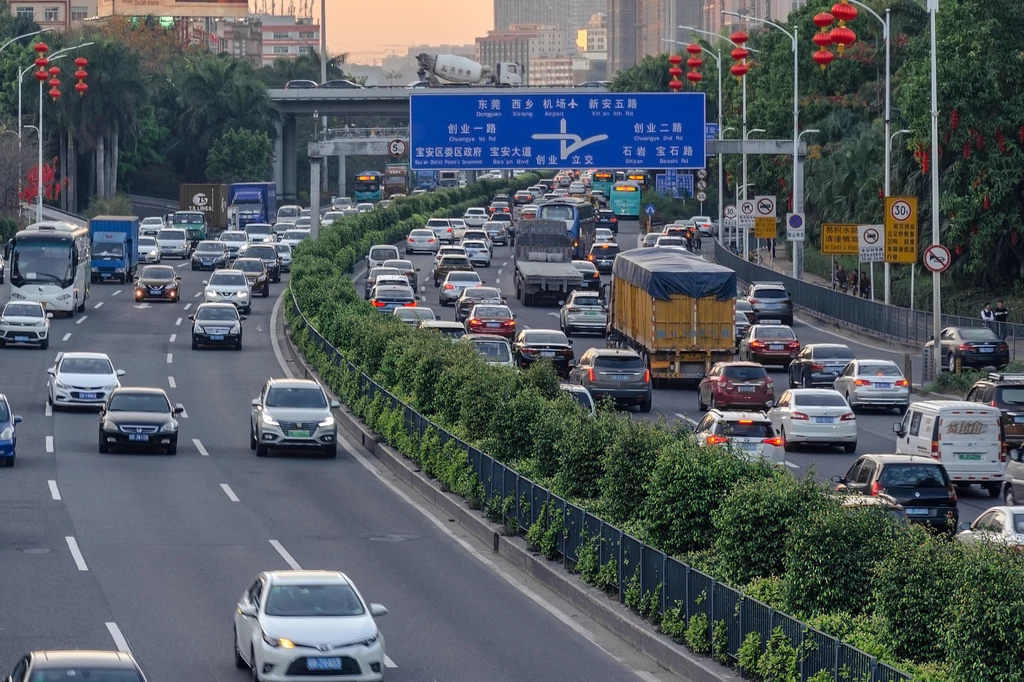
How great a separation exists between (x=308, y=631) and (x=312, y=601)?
0.53 metres

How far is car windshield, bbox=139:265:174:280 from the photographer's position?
66.2 meters

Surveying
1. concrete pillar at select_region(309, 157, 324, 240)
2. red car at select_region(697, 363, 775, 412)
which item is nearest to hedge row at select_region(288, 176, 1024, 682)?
red car at select_region(697, 363, 775, 412)

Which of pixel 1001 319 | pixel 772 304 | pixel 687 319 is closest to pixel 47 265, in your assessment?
pixel 687 319

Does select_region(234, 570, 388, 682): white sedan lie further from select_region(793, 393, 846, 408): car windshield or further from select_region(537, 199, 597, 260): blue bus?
select_region(537, 199, 597, 260): blue bus

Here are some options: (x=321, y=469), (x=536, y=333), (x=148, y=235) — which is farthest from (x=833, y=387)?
(x=148, y=235)

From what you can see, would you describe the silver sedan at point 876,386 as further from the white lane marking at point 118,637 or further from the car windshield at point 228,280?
the car windshield at point 228,280

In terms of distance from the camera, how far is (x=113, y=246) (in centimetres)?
7400

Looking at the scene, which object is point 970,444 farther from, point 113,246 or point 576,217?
point 576,217

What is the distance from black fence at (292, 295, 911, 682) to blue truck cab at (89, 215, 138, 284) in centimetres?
4598

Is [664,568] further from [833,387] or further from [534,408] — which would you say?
[833,387]

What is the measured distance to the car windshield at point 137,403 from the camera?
34375 millimetres

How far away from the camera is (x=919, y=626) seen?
14453 mm

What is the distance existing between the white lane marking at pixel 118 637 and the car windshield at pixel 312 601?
2.13 m

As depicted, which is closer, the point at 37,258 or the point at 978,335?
the point at 978,335
